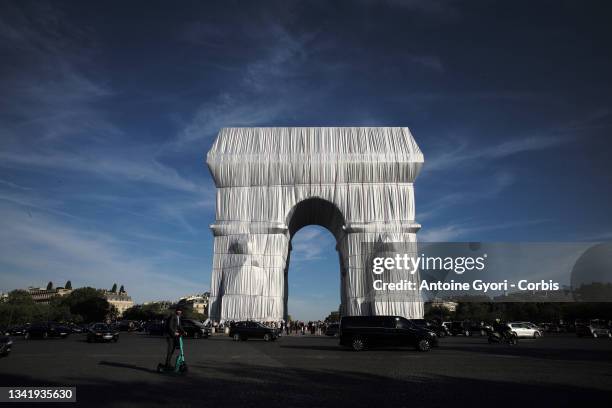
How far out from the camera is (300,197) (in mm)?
36188

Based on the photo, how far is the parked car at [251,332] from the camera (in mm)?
26469

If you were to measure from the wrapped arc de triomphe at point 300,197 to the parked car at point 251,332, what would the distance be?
23.8 ft

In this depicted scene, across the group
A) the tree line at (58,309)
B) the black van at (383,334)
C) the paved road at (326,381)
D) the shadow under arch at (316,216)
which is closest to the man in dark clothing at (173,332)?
the paved road at (326,381)

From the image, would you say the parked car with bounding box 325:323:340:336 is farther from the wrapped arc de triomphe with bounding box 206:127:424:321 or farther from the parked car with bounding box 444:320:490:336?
the parked car with bounding box 444:320:490:336

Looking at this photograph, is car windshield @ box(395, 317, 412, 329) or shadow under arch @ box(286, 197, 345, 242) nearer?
car windshield @ box(395, 317, 412, 329)

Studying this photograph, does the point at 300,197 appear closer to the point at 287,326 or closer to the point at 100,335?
the point at 287,326

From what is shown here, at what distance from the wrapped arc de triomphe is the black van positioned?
51.2 ft

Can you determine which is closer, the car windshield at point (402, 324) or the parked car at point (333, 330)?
the car windshield at point (402, 324)

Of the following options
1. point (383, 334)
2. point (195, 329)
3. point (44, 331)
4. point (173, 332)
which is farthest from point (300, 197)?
point (173, 332)

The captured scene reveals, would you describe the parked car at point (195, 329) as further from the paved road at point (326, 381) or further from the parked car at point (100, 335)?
the paved road at point (326, 381)

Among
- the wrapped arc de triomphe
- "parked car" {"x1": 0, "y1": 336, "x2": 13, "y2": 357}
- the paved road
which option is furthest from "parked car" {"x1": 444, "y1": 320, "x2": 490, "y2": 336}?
"parked car" {"x1": 0, "y1": 336, "x2": 13, "y2": 357}

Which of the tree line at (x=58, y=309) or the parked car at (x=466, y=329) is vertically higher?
the tree line at (x=58, y=309)

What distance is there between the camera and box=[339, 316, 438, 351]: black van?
59.2ft

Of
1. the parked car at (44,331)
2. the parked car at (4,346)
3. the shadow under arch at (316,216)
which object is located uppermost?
the shadow under arch at (316,216)
